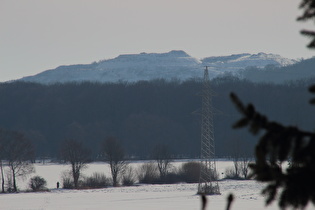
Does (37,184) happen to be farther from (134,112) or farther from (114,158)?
(134,112)

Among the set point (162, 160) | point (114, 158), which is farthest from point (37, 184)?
point (162, 160)

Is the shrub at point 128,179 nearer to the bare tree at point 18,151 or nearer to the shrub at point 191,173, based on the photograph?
the shrub at point 191,173

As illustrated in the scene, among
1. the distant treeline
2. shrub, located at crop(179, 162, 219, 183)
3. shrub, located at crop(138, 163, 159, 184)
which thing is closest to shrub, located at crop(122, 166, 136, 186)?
shrub, located at crop(138, 163, 159, 184)

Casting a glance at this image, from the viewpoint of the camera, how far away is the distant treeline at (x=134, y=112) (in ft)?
413

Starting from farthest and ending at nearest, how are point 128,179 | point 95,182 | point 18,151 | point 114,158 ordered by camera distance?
point 114,158
point 128,179
point 18,151
point 95,182

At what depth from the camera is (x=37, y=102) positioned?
167 m

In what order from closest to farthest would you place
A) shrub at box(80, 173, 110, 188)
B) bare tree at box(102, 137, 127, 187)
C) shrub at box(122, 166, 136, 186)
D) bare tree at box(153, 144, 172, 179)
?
1. shrub at box(80, 173, 110, 188)
2. shrub at box(122, 166, 136, 186)
3. bare tree at box(102, 137, 127, 187)
4. bare tree at box(153, 144, 172, 179)

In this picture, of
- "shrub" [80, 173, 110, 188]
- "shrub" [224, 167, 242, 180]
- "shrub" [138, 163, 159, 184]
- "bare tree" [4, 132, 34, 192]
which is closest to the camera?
"shrub" [80, 173, 110, 188]

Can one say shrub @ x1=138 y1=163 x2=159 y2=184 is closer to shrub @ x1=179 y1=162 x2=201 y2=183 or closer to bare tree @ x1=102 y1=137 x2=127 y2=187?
bare tree @ x1=102 y1=137 x2=127 y2=187

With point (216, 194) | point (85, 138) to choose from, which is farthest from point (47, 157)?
point (216, 194)

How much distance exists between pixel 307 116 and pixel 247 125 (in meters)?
130

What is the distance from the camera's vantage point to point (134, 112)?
16138 cm

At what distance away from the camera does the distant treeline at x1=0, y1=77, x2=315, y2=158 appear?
125938 mm

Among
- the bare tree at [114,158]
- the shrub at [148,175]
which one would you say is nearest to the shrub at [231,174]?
the shrub at [148,175]
